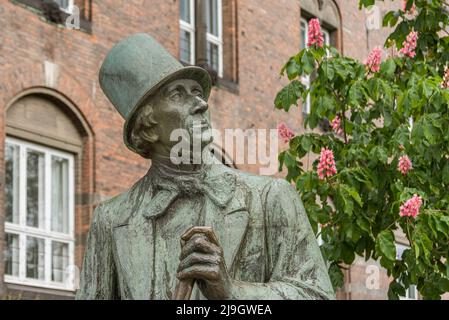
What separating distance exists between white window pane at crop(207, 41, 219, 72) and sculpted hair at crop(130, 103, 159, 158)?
18.5m

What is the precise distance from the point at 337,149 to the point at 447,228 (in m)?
1.74

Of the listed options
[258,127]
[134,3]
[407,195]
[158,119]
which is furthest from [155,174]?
[258,127]

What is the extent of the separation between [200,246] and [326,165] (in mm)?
7136

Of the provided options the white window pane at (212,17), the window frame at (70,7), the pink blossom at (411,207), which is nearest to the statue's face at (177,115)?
the pink blossom at (411,207)

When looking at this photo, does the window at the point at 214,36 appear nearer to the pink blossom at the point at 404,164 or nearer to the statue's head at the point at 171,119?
the pink blossom at the point at 404,164

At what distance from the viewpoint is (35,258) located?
59.9 feet

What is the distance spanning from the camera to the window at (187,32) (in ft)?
74.3

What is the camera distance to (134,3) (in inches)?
822

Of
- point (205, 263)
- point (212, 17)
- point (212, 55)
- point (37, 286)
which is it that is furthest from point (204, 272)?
point (212, 17)

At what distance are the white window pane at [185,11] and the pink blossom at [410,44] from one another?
10.7 meters

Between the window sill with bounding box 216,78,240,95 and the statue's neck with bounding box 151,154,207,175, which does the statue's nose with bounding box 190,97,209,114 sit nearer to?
the statue's neck with bounding box 151,154,207,175

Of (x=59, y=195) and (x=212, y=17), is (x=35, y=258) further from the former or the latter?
(x=212, y=17)

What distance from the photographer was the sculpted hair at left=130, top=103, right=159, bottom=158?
471 centimetres

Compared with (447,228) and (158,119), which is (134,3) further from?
(158,119)
